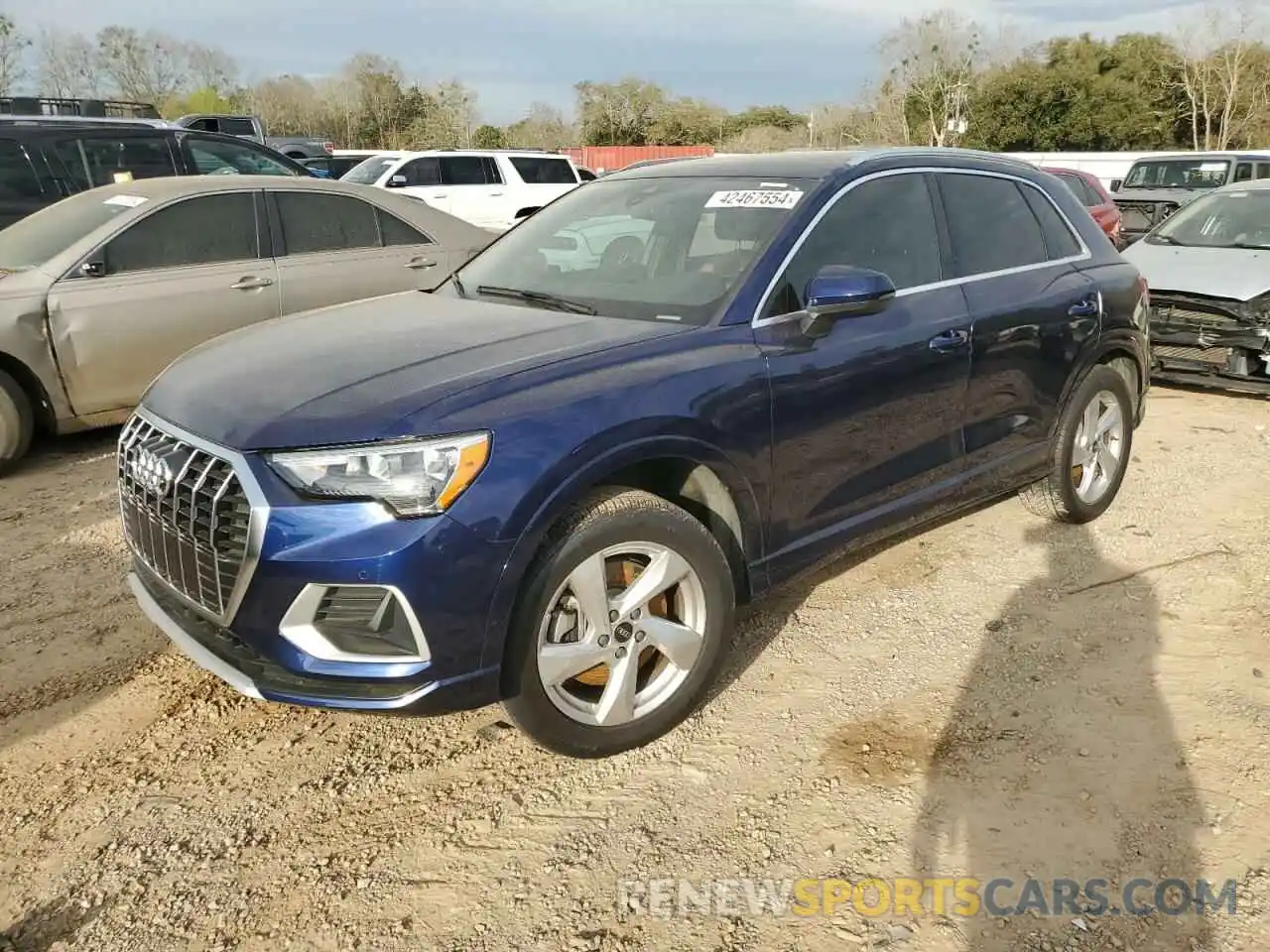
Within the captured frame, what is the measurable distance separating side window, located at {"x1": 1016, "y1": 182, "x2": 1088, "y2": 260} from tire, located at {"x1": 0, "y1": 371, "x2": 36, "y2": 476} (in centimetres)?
529

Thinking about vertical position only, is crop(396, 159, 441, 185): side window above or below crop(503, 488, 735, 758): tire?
above

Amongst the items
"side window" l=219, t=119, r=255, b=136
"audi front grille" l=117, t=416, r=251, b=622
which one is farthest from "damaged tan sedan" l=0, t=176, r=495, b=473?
"side window" l=219, t=119, r=255, b=136

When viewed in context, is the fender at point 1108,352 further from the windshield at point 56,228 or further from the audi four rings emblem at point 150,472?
the windshield at point 56,228

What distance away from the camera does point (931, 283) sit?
12.6ft

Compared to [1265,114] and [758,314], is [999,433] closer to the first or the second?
[758,314]

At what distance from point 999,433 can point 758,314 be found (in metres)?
1.50

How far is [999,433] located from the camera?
163 inches

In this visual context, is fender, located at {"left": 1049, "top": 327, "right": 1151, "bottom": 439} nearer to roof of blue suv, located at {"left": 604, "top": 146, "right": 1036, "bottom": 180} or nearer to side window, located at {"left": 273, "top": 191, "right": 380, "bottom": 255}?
roof of blue suv, located at {"left": 604, "top": 146, "right": 1036, "bottom": 180}

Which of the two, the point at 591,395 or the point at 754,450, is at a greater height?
the point at 591,395

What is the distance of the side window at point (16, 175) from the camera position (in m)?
7.15

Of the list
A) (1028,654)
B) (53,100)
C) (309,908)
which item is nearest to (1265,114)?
(53,100)

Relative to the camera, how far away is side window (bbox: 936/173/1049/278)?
4.02m

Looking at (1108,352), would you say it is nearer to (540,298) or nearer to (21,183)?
(540,298)

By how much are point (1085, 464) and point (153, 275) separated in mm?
5247
